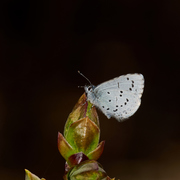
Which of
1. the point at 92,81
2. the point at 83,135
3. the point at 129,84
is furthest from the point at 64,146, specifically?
the point at 92,81

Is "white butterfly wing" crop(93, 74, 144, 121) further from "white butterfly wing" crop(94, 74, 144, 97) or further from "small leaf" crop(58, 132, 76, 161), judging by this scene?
"small leaf" crop(58, 132, 76, 161)

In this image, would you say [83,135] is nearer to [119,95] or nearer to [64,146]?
[64,146]

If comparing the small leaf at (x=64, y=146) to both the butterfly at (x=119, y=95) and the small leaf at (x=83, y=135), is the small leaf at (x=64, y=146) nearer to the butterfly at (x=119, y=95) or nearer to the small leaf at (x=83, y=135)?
the small leaf at (x=83, y=135)

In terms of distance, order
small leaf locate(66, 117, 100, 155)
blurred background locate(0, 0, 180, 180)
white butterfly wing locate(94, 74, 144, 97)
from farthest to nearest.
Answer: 1. blurred background locate(0, 0, 180, 180)
2. white butterfly wing locate(94, 74, 144, 97)
3. small leaf locate(66, 117, 100, 155)

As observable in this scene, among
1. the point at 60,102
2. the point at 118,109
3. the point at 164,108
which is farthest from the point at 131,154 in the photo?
the point at 118,109

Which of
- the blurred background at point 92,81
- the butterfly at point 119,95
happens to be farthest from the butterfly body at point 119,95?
the blurred background at point 92,81

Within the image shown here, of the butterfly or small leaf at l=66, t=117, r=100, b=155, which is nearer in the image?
small leaf at l=66, t=117, r=100, b=155

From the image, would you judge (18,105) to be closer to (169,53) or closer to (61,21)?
(61,21)

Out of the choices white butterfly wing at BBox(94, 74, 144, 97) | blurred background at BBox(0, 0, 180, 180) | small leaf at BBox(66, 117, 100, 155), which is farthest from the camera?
blurred background at BBox(0, 0, 180, 180)

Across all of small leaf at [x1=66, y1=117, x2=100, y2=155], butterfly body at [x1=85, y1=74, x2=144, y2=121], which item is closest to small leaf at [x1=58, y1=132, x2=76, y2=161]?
small leaf at [x1=66, y1=117, x2=100, y2=155]
